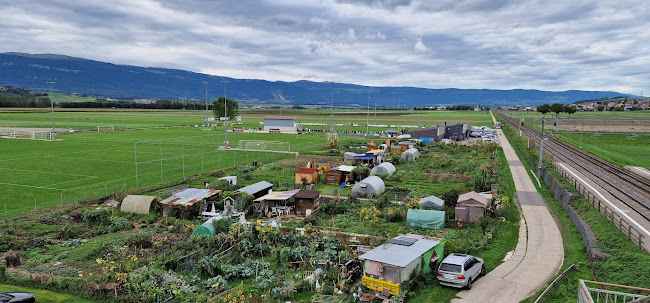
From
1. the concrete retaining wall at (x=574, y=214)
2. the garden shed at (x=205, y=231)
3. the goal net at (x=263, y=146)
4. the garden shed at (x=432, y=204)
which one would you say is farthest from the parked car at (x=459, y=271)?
the goal net at (x=263, y=146)

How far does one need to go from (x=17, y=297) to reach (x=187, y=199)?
13.2 metres

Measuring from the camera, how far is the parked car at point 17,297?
1388 cm

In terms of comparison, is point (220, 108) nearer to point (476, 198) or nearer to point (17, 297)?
point (476, 198)

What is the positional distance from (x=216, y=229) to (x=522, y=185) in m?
27.8

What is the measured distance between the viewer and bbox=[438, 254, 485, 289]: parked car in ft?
50.6

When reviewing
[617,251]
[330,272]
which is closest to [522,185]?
[617,251]

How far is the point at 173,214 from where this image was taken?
86.6 ft

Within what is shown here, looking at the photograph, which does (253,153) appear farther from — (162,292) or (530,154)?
(162,292)

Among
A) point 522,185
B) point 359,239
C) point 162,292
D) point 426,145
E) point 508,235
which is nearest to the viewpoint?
point 162,292

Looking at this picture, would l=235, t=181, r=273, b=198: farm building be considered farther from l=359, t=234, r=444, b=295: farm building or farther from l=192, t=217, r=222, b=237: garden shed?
l=359, t=234, r=444, b=295: farm building

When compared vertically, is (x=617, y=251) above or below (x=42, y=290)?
above

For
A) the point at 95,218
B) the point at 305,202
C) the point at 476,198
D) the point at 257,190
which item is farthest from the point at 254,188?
the point at 476,198

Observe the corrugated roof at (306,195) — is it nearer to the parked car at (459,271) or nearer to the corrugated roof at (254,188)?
the corrugated roof at (254,188)

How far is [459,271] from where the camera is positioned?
51.0ft
